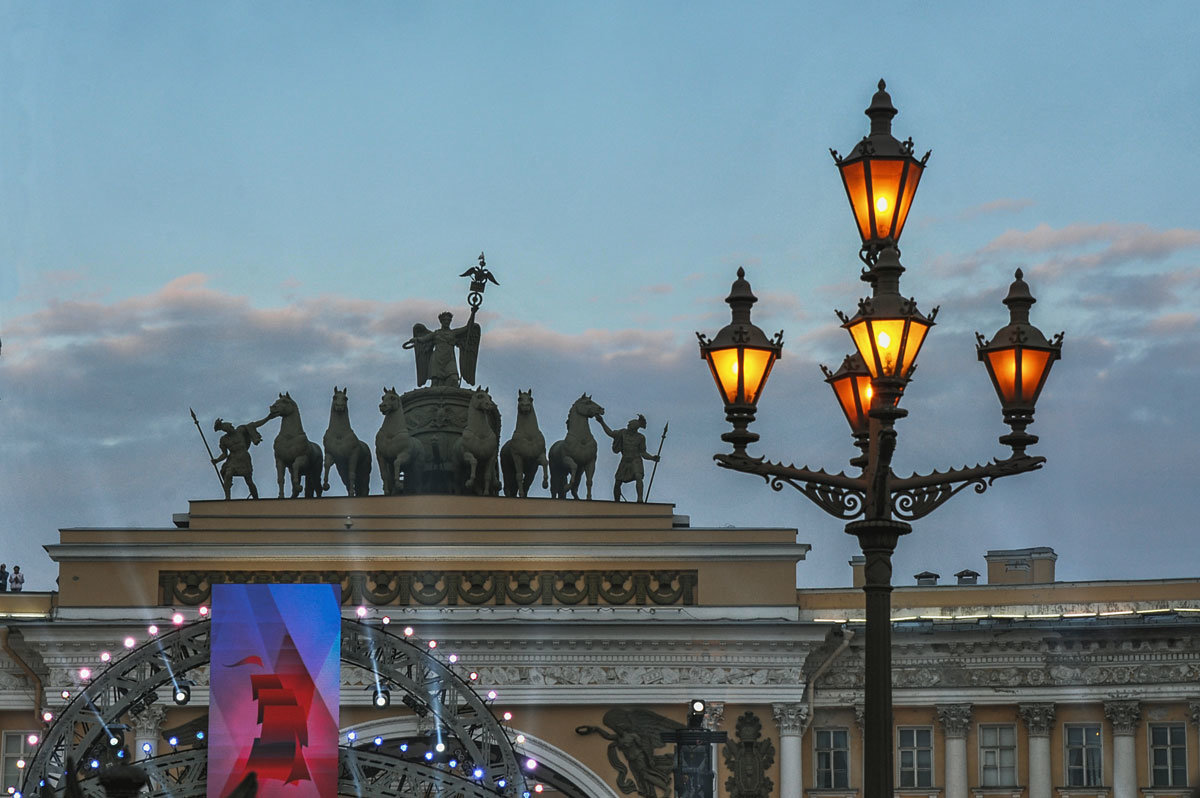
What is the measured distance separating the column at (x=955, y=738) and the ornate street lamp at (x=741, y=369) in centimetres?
2620

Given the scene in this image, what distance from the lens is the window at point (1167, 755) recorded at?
38812mm

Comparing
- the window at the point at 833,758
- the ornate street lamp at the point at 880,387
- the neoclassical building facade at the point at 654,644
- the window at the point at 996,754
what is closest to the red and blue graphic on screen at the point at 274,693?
the neoclassical building facade at the point at 654,644

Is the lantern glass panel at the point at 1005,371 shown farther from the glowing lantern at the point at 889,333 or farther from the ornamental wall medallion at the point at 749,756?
the ornamental wall medallion at the point at 749,756

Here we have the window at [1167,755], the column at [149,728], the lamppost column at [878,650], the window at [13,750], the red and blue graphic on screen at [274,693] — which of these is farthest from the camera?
the window at [13,750]

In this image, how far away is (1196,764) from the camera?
38656 millimetres

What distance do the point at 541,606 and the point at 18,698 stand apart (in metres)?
8.68

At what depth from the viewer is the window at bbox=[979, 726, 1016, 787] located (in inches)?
1550

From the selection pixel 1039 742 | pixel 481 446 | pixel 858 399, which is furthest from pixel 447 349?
pixel 858 399

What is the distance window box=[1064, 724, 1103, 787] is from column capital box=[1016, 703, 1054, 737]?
0.40 meters

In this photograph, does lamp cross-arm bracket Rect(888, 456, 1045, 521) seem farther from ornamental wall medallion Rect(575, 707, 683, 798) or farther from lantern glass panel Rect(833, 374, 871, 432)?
ornamental wall medallion Rect(575, 707, 683, 798)

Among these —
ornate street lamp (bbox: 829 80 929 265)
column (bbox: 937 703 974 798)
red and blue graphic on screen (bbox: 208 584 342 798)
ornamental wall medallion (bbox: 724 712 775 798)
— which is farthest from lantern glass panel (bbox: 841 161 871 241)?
column (bbox: 937 703 974 798)

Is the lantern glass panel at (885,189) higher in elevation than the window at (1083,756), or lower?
higher

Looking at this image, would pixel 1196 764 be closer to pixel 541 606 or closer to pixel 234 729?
pixel 541 606

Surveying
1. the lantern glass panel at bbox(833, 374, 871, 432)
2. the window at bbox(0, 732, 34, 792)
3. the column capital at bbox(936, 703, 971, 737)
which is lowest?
the window at bbox(0, 732, 34, 792)
